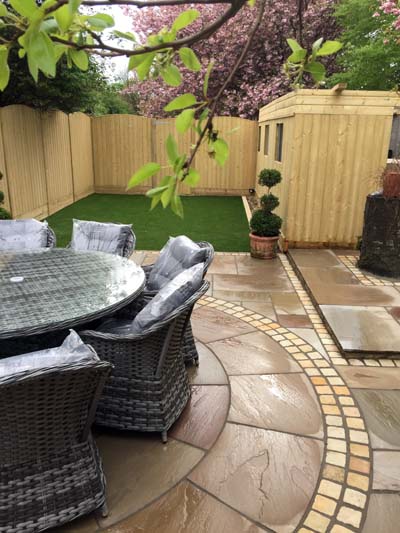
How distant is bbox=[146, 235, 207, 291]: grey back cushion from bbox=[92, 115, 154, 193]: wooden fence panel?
28.8ft

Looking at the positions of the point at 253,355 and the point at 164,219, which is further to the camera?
the point at 164,219

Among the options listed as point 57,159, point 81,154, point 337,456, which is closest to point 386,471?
point 337,456

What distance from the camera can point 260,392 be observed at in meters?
2.82

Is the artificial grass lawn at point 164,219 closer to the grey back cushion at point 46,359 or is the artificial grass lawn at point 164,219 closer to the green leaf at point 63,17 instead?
the grey back cushion at point 46,359

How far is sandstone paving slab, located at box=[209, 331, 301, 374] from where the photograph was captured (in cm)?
311

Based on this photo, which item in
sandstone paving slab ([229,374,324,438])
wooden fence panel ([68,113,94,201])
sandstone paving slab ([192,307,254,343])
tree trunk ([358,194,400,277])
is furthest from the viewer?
wooden fence panel ([68,113,94,201])

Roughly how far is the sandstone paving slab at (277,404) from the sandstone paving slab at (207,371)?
0.33ft

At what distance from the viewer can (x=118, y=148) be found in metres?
12.0

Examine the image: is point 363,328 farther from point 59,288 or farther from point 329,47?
point 329,47

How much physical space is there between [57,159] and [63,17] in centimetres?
950

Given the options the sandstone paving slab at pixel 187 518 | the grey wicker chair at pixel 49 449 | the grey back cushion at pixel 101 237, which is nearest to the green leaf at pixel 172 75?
the grey wicker chair at pixel 49 449

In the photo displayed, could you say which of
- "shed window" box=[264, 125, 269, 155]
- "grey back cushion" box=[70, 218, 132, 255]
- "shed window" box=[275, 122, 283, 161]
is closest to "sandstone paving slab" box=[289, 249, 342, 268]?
"shed window" box=[275, 122, 283, 161]

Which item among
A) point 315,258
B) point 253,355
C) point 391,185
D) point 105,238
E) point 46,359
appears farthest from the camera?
point 315,258

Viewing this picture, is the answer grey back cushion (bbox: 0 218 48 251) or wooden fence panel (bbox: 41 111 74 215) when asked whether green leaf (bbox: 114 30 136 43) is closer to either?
grey back cushion (bbox: 0 218 48 251)
